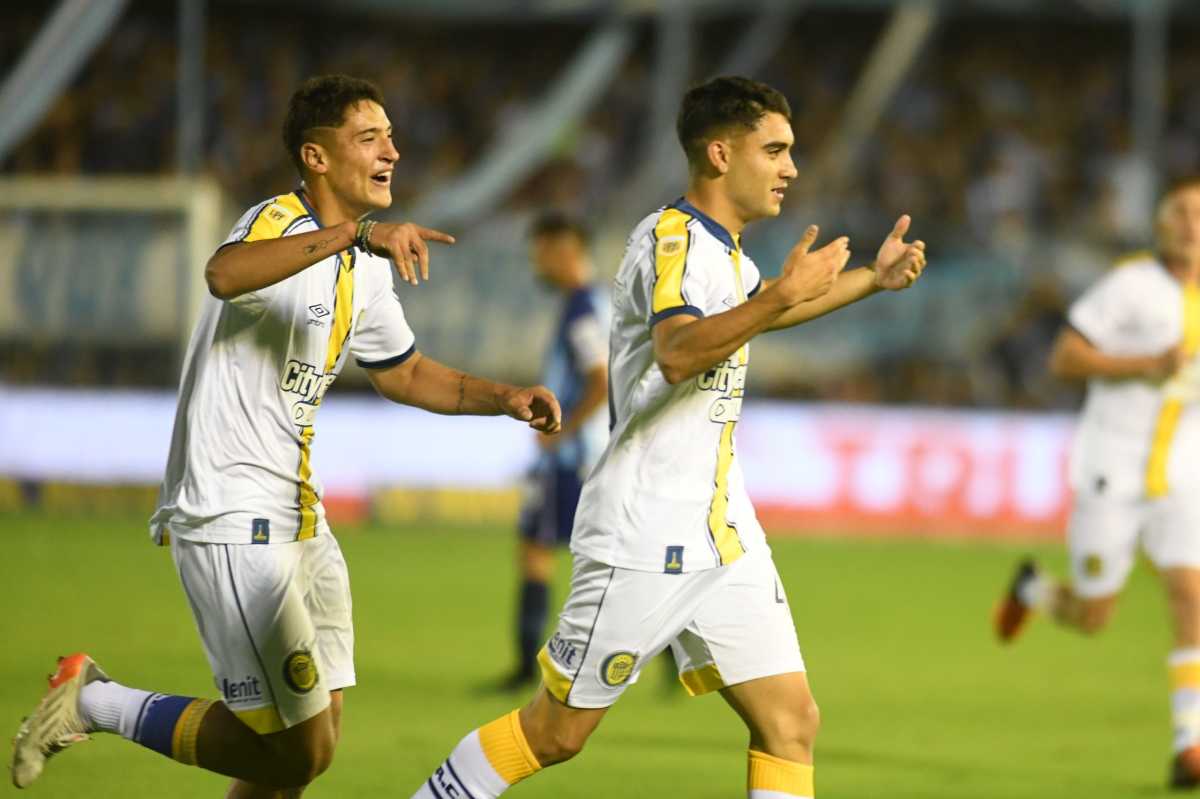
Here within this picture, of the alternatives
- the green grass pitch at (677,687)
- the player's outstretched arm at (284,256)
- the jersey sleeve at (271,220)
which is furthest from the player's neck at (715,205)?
the green grass pitch at (677,687)

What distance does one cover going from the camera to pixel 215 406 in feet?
16.1

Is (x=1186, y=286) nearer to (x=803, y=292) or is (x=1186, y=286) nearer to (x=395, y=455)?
(x=803, y=292)

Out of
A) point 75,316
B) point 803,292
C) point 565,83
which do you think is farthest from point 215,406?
point 565,83

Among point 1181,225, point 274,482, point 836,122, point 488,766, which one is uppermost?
point 836,122

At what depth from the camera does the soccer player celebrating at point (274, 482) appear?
16.0ft

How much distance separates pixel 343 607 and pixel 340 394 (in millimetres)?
13379

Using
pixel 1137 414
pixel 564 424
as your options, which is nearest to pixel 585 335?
pixel 564 424

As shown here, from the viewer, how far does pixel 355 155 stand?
16.4 feet

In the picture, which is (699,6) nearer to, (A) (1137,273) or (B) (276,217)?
(A) (1137,273)

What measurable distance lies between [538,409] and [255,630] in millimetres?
975

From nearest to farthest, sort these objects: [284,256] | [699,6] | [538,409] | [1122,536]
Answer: [284,256] → [538,409] → [1122,536] → [699,6]

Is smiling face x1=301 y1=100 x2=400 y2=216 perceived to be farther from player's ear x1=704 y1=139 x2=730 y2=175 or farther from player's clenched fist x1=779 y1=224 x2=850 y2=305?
→ player's clenched fist x1=779 y1=224 x2=850 y2=305

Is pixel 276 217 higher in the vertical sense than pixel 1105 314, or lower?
lower

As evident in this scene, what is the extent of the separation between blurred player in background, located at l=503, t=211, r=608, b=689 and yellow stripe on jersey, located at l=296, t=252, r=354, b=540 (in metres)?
4.00
